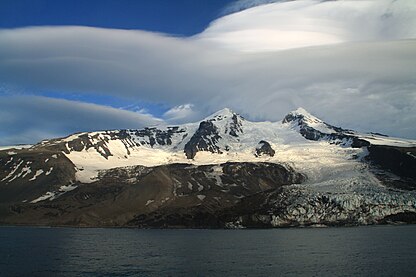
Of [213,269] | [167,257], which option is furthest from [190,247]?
[213,269]

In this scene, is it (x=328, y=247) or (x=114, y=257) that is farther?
(x=328, y=247)

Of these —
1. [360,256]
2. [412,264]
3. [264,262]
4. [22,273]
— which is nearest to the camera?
[22,273]

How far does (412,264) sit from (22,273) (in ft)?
291

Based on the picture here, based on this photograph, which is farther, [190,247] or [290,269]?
[190,247]

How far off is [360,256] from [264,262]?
1165 inches

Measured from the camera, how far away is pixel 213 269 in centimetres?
11881

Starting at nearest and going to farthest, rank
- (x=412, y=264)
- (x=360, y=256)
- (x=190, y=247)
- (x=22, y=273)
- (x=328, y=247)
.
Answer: (x=22, y=273), (x=412, y=264), (x=360, y=256), (x=328, y=247), (x=190, y=247)

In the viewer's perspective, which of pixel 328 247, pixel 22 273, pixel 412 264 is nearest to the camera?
pixel 22 273

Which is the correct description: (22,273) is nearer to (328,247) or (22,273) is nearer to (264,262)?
(264,262)

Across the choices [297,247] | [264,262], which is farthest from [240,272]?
[297,247]

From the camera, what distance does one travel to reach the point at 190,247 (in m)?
179

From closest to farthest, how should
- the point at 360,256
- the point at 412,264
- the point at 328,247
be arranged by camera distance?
the point at 412,264, the point at 360,256, the point at 328,247

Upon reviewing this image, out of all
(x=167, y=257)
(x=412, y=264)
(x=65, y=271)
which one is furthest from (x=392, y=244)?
(x=65, y=271)

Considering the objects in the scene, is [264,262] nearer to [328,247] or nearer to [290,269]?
[290,269]
